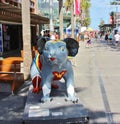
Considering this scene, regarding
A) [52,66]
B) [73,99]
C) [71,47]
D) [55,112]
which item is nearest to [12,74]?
[71,47]

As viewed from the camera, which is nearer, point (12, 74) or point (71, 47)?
point (71, 47)

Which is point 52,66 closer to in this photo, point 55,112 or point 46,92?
point 46,92

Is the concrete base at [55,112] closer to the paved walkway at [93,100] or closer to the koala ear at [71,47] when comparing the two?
the paved walkway at [93,100]

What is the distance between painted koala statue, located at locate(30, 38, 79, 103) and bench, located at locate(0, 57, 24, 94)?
6.51 ft

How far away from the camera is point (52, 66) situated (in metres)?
9.04

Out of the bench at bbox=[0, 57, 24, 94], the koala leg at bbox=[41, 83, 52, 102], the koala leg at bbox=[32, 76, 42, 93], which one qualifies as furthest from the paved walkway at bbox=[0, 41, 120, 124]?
the koala leg at bbox=[41, 83, 52, 102]

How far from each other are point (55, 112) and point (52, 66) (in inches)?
52.9

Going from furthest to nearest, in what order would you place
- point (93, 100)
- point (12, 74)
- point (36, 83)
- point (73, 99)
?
point (12, 74)
point (93, 100)
point (36, 83)
point (73, 99)

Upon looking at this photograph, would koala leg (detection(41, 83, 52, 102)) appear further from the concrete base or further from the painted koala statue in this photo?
the concrete base

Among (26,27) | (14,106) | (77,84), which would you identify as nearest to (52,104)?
(14,106)

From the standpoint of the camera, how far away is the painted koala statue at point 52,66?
8773 mm

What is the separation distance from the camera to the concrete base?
768 centimetres

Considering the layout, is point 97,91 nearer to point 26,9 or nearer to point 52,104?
point 52,104

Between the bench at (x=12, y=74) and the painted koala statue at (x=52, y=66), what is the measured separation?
198cm
